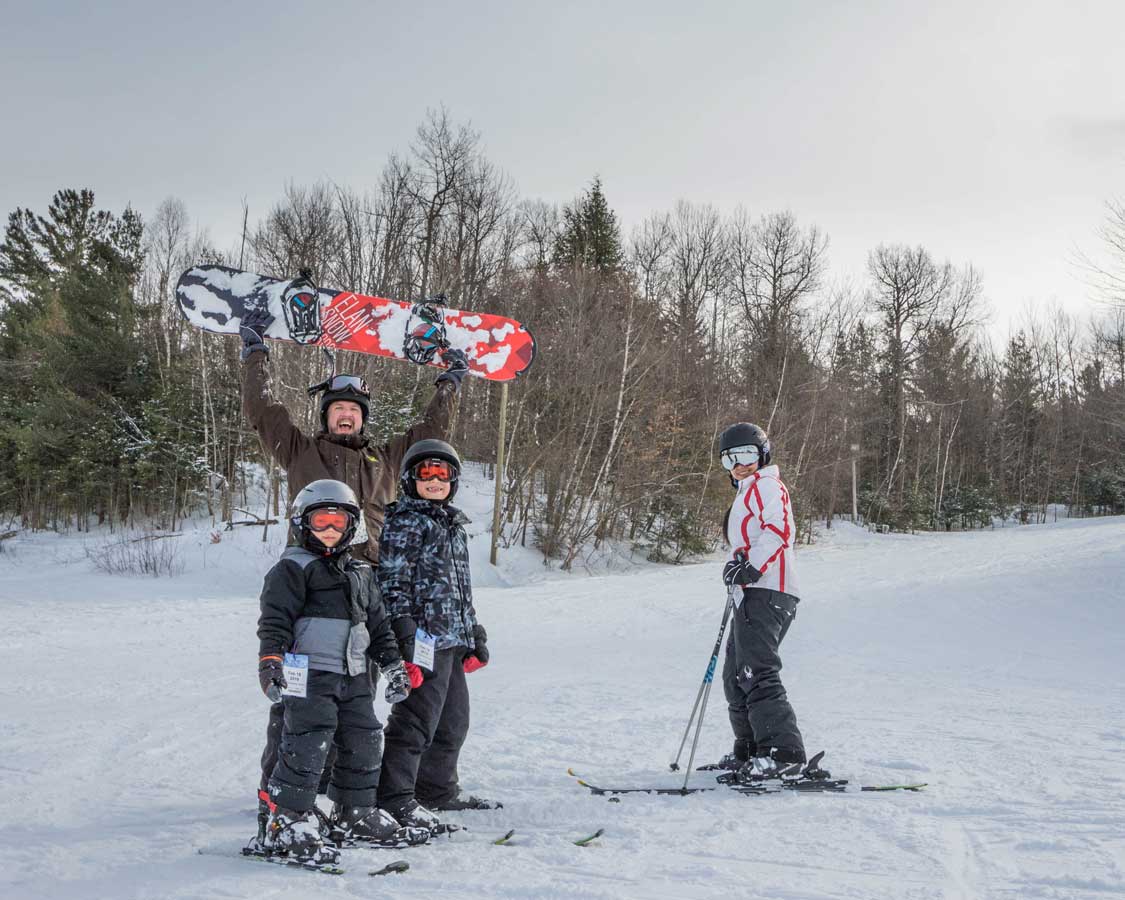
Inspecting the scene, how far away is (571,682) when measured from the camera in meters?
7.46

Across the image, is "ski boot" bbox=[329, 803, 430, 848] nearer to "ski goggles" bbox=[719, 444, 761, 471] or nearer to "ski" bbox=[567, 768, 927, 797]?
"ski" bbox=[567, 768, 927, 797]

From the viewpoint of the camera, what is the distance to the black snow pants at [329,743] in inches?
128

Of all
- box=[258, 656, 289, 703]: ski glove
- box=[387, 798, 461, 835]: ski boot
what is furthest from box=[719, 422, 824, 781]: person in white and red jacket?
box=[258, 656, 289, 703]: ski glove

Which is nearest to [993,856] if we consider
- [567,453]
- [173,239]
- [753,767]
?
[753,767]

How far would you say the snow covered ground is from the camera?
3.06m

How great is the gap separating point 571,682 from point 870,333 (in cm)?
4079

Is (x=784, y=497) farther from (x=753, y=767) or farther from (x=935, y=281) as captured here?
(x=935, y=281)

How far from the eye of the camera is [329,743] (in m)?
3.33

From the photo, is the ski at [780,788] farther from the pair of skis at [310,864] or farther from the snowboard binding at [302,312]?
the snowboard binding at [302,312]

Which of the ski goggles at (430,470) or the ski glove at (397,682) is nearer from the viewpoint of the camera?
the ski glove at (397,682)

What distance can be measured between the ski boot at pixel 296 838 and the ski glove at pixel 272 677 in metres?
0.45

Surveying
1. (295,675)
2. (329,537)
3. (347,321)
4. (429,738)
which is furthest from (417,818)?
(347,321)

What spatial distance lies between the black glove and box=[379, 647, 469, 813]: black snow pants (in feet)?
0.41

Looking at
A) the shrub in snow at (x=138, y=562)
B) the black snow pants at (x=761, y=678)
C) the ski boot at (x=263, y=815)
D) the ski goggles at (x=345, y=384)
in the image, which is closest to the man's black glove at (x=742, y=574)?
the black snow pants at (x=761, y=678)
